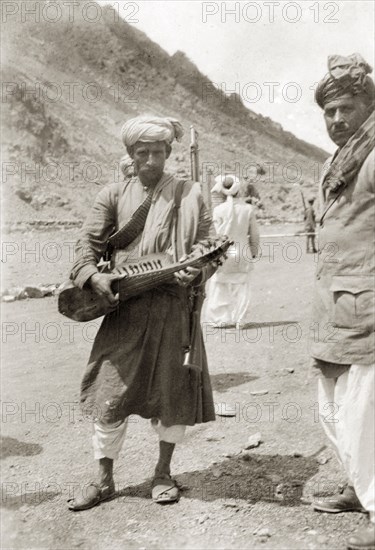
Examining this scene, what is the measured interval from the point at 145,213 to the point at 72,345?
518cm

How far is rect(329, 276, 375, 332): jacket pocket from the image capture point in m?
3.37

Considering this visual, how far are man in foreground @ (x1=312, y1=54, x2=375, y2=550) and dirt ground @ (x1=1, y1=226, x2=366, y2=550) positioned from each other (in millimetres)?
229

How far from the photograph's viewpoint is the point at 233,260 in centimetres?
1001

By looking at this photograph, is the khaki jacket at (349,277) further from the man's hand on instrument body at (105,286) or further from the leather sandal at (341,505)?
the man's hand on instrument body at (105,286)

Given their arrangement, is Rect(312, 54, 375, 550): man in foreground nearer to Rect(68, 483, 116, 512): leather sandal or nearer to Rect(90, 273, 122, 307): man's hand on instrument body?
Rect(90, 273, 122, 307): man's hand on instrument body

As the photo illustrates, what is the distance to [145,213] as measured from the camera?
4.08 metres

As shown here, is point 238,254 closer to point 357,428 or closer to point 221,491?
point 221,491

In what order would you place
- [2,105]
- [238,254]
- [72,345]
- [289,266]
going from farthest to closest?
[2,105] < [289,266] < [238,254] < [72,345]

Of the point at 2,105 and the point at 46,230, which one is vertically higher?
the point at 2,105

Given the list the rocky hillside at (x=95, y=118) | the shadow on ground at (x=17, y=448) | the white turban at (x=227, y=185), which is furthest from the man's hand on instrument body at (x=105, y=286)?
the rocky hillside at (x=95, y=118)

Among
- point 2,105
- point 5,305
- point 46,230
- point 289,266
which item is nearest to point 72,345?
point 5,305

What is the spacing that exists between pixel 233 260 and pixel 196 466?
5534mm

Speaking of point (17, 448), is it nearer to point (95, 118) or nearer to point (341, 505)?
point (341, 505)

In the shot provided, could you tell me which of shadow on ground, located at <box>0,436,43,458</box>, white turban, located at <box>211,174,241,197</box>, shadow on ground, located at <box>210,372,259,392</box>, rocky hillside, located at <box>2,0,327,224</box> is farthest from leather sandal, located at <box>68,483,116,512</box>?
rocky hillside, located at <box>2,0,327,224</box>
